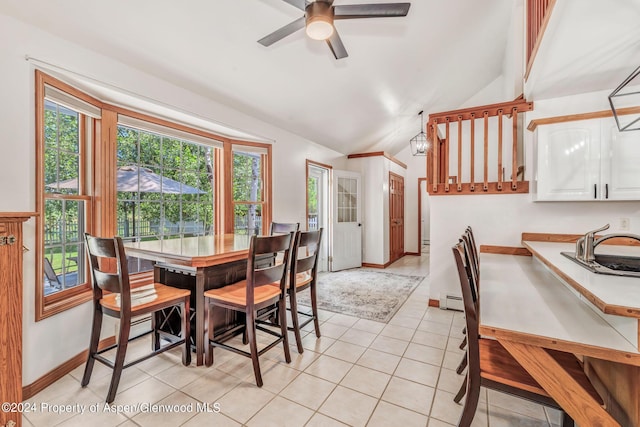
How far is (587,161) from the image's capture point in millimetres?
2492

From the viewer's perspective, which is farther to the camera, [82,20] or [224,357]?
[224,357]

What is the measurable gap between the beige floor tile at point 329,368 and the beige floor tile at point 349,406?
147 millimetres

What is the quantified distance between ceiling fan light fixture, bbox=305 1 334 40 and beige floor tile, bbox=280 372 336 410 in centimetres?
236

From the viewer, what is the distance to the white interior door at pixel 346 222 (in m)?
5.35

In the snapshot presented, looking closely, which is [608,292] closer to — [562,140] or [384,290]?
[562,140]

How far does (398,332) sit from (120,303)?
7.47 ft

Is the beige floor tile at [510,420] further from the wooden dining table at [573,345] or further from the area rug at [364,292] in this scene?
the area rug at [364,292]

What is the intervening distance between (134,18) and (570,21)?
9.25ft

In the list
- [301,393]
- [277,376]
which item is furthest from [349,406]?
[277,376]

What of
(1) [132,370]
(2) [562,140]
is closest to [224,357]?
(1) [132,370]

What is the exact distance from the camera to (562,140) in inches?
101

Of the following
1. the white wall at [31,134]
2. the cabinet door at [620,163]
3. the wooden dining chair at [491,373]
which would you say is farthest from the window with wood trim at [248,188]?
the cabinet door at [620,163]

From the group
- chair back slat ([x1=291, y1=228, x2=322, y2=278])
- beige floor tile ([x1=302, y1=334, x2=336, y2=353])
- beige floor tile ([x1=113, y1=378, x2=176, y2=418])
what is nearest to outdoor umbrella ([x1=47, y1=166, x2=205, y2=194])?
beige floor tile ([x1=113, y1=378, x2=176, y2=418])

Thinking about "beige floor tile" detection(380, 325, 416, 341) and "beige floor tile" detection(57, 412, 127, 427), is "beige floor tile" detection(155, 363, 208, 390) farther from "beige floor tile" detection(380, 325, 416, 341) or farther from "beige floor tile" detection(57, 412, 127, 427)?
"beige floor tile" detection(380, 325, 416, 341)
